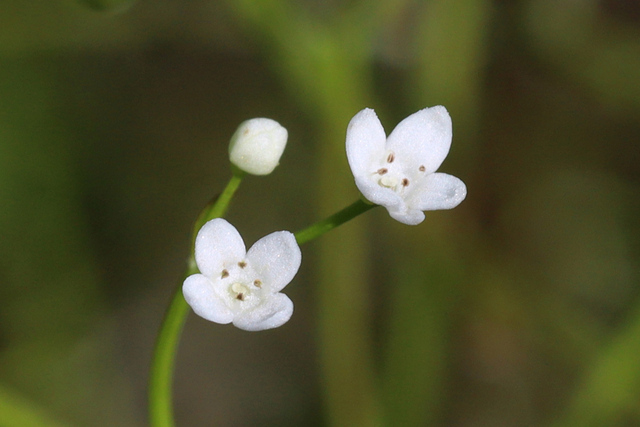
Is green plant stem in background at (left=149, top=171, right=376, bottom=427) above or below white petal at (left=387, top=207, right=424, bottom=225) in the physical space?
above

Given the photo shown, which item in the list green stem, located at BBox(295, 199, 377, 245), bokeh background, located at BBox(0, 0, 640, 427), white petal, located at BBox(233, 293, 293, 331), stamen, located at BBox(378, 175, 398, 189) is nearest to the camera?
white petal, located at BBox(233, 293, 293, 331)

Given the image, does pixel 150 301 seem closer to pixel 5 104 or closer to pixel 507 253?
pixel 5 104

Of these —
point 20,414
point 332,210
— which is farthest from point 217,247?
point 332,210

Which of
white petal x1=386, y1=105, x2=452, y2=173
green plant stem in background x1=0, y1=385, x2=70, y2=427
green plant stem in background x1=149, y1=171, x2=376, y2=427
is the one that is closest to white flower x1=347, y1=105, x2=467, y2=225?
white petal x1=386, y1=105, x2=452, y2=173

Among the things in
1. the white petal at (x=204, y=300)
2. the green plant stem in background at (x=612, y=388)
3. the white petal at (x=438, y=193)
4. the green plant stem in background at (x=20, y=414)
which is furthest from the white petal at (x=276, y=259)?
the green plant stem in background at (x=612, y=388)

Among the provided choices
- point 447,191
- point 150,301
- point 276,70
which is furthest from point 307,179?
point 447,191

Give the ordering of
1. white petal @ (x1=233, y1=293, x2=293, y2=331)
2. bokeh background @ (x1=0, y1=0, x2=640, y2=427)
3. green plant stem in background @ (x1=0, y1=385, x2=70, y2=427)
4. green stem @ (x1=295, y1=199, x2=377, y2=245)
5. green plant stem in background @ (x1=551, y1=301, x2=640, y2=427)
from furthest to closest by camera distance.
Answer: bokeh background @ (x1=0, y1=0, x2=640, y2=427), green plant stem in background @ (x1=551, y1=301, x2=640, y2=427), green plant stem in background @ (x1=0, y1=385, x2=70, y2=427), green stem @ (x1=295, y1=199, x2=377, y2=245), white petal @ (x1=233, y1=293, x2=293, y2=331)

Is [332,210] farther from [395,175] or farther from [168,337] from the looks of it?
[168,337]

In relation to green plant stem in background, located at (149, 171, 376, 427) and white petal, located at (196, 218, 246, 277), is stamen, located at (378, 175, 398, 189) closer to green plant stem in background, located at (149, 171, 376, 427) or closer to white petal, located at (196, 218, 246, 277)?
green plant stem in background, located at (149, 171, 376, 427)

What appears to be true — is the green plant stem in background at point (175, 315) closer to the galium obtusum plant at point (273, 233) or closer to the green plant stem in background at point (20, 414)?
the galium obtusum plant at point (273, 233)
